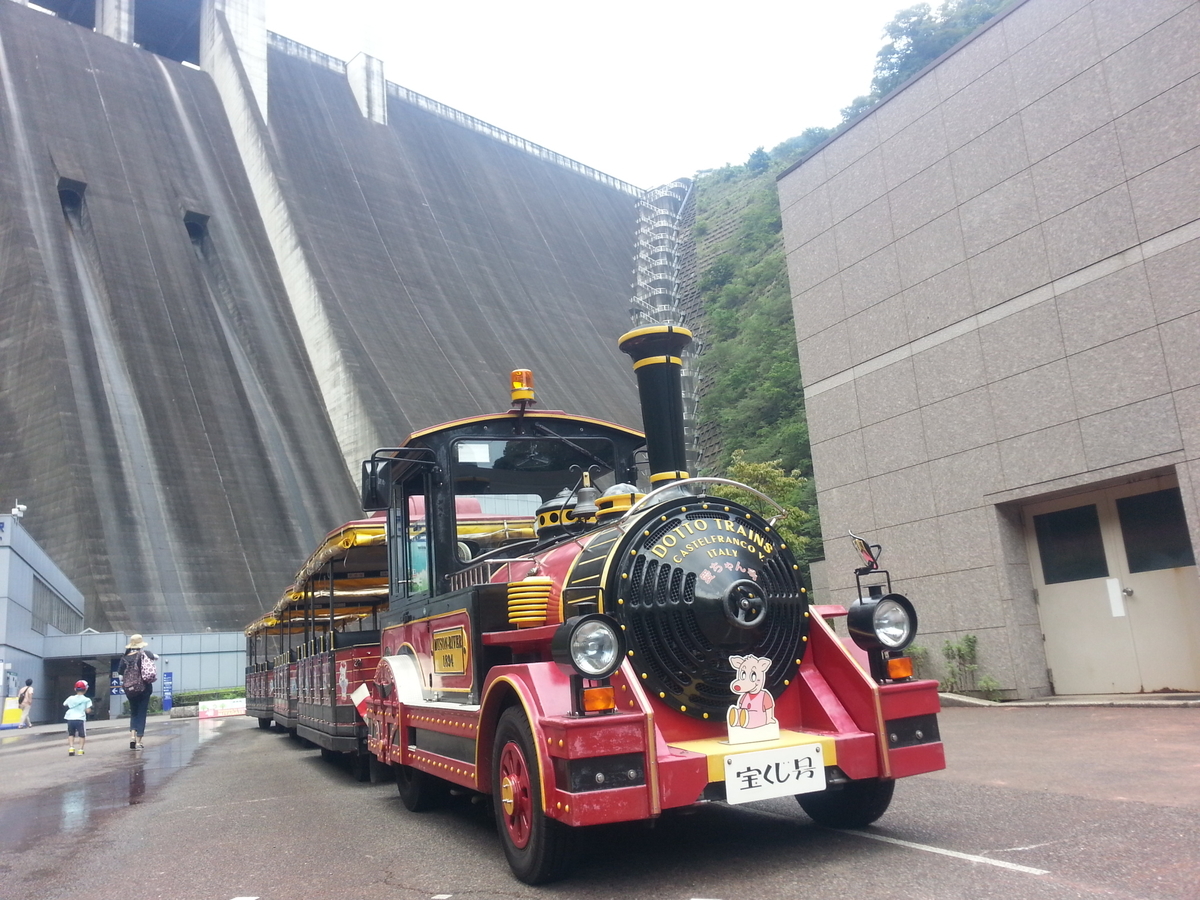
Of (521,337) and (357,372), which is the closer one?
(357,372)

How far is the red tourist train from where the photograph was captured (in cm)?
371

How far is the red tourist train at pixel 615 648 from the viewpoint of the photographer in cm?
371

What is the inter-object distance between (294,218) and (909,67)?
26793 mm

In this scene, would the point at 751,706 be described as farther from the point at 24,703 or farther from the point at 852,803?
the point at 24,703

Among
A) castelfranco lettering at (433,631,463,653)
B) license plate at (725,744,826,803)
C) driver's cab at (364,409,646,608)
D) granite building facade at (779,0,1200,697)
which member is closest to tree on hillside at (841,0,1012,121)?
granite building facade at (779,0,1200,697)

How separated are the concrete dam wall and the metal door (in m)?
22.7

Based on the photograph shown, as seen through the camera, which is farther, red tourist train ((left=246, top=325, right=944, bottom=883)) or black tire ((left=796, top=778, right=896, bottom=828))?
black tire ((left=796, top=778, right=896, bottom=828))

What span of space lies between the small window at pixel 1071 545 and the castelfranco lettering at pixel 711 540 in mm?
7616

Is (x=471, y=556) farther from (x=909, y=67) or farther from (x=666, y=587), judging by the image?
(x=909, y=67)

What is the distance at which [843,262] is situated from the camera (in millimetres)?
13766

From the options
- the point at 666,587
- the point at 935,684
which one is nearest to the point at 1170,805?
the point at 935,684

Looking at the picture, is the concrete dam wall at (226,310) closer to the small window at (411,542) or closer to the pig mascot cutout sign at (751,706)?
the small window at (411,542)

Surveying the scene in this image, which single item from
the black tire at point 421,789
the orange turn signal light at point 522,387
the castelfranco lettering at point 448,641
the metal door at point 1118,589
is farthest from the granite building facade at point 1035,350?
the castelfranco lettering at point 448,641

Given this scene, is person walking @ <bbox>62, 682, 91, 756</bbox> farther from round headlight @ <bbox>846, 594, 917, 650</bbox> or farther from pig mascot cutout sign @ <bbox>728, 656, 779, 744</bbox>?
round headlight @ <bbox>846, 594, 917, 650</bbox>
